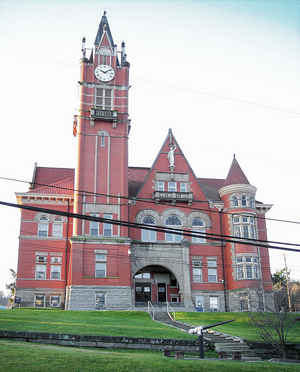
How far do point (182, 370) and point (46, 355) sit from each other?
488 cm

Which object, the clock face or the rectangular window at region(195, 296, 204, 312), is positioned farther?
the clock face

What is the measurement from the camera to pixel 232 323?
3675 centimetres

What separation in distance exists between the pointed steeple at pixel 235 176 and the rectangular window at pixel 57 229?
18576mm

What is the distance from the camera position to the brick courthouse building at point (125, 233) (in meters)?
45.5

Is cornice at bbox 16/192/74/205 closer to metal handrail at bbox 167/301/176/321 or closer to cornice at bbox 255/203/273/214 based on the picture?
metal handrail at bbox 167/301/176/321

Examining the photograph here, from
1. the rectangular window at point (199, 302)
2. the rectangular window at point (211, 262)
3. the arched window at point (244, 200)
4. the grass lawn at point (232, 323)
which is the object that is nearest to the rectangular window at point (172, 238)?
the rectangular window at point (211, 262)

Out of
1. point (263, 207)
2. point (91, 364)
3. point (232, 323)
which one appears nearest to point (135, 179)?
point (263, 207)

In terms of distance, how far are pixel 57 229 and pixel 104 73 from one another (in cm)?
1820

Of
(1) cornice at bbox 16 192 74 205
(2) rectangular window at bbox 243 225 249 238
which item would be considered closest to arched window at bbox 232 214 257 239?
(2) rectangular window at bbox 243 225 249 238

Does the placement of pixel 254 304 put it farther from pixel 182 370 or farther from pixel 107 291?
pixel 182 370

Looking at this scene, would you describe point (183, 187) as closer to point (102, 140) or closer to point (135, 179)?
point (135, 179)

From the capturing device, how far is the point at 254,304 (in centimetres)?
4522

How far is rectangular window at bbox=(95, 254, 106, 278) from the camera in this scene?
45.0m

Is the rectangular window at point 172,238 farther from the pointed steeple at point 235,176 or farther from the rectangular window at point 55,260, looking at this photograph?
the rectangular window at point 55,260
